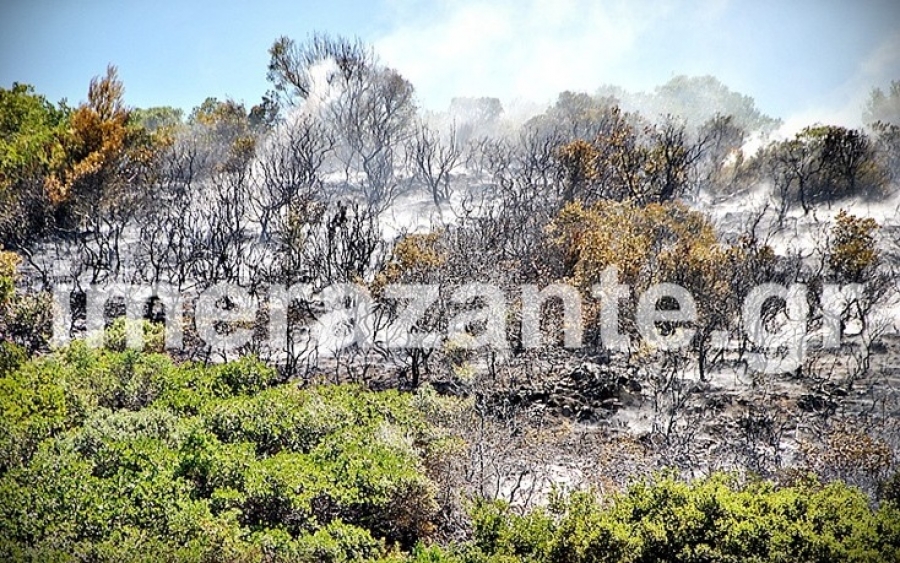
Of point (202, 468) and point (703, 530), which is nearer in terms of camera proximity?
point (703, 530)

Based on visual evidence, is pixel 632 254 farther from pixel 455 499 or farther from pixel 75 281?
pixel 75 281

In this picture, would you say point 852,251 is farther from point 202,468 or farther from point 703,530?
point 202,468

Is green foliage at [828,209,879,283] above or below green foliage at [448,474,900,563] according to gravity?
above

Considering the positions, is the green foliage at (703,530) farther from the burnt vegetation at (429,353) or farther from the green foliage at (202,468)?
the green foliage at (202,468)

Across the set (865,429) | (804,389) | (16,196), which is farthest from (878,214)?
(16,196)

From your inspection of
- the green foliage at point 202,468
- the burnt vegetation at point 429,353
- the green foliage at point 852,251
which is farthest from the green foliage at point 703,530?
the green foliage at point 852,251

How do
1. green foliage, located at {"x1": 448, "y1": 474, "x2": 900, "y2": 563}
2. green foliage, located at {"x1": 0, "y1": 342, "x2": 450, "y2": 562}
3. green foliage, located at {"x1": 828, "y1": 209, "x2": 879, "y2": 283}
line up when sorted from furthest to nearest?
green foliage, located at {"x1": 828, "y1": 209, "x2": 879, "y2": 283}
green foliage, located at {"x1": 0, "y1": 342, "x2": 450, "y2": 562}
green foliage, located at {"x1": 448, "y1": 474, "x2": 900, "y2": 563}

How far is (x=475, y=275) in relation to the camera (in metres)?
17.1

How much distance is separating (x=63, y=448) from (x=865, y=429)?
1365cm

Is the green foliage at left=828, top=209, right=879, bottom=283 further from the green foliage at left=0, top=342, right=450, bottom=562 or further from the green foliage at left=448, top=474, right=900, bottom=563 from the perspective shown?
the green foliage at left=0, top=342, right=450, bottom=562

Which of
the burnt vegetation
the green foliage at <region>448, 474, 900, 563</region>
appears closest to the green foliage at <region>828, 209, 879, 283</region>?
the burnt vegetation

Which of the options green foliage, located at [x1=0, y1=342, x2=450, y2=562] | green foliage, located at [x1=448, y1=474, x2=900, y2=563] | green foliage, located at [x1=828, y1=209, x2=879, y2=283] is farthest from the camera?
green foliage, located at [x1=828, y1=209, x2=879, y2=283]

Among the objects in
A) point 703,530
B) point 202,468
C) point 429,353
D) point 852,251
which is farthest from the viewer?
point 852,251

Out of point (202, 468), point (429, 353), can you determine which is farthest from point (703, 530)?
point (429, 353)
